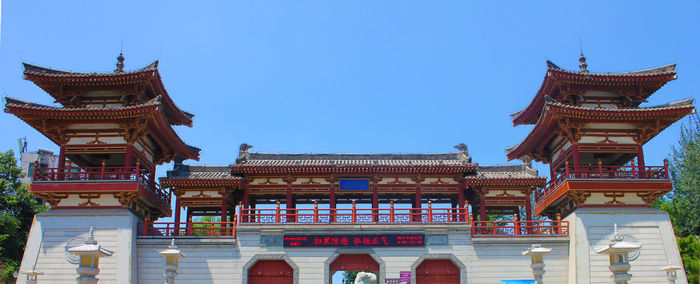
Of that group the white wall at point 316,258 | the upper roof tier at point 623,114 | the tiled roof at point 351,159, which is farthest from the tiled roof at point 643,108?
the tiled roof at point 351,159

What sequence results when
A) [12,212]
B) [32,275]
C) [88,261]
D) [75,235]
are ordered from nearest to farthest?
[88,261] < [32,275] < [75,235] < [12,212]

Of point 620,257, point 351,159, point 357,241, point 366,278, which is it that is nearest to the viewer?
point 620,257

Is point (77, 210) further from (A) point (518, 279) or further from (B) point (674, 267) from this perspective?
(B) point (674, 267)

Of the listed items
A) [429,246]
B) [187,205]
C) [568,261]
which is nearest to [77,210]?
[187,205]

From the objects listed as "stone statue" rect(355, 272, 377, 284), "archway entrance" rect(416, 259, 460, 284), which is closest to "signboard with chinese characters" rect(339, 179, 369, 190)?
"stone statue" rect(355, 272, 377, 284)

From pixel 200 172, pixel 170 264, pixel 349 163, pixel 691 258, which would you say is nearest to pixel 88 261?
pixel 170 264

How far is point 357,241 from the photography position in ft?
69.8

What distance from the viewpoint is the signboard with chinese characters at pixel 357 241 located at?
21.2 metres

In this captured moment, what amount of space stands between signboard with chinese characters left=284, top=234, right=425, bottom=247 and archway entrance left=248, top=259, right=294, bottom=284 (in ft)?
2.90

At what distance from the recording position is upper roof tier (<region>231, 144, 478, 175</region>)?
24.2m

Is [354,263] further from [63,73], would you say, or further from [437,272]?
[63,73]

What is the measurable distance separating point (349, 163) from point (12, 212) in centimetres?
2031

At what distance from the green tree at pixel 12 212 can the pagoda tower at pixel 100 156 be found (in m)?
9.80

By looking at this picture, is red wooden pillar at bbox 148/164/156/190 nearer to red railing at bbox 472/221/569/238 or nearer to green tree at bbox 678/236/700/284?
red railing at bbox 472/221/569/238
